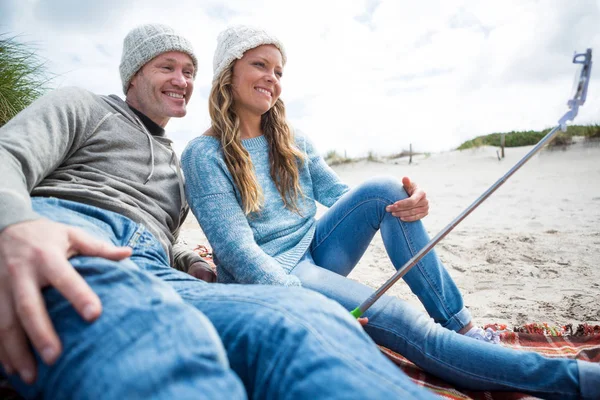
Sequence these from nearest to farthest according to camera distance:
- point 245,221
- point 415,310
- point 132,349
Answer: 1. point 132,349
2. point 415,310
3. point 245,221

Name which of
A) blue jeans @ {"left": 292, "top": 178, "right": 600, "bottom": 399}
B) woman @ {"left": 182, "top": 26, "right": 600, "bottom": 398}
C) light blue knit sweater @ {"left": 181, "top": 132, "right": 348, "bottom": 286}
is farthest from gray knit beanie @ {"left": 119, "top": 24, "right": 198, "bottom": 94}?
blue jeans @ {"left": 292, "top": 178, "right": 600, "bottom": 399}

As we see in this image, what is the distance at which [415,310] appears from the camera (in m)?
1.53

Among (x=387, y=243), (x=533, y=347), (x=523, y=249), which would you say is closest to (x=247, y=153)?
(x=387, y=243)

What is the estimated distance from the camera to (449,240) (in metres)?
4.09

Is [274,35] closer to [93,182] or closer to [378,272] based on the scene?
[93,182]

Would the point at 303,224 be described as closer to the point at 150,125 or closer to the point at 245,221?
the point at 245,221

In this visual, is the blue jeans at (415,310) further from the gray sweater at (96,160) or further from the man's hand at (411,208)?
the gray sweater at (96,160)

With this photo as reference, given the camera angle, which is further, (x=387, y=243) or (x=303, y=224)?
(x=303, y=224)

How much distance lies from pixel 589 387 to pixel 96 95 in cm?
208

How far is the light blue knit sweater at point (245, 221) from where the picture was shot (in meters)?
1.54

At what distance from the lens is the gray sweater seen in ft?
3.96

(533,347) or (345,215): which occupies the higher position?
(345,215)

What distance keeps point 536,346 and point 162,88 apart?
213cm

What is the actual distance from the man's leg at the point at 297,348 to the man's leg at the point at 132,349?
0.10 meters
